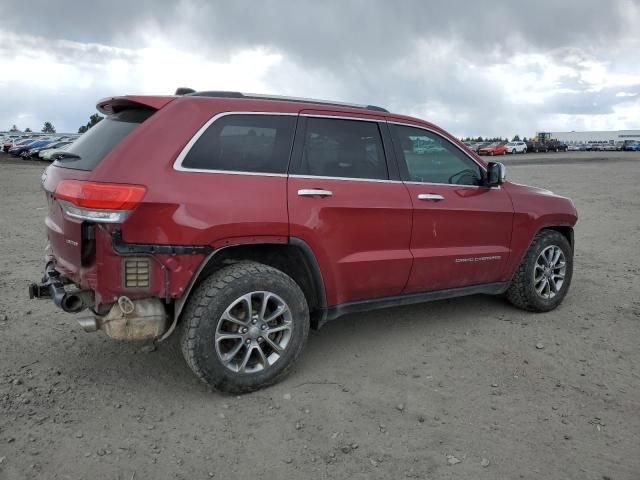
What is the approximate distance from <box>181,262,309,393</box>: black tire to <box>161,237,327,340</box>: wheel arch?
0.09 m

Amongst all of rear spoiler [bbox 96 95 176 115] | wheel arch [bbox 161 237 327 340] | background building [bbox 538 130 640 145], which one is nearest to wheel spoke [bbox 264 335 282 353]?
wheel arch [bbox 161 237 327 340]

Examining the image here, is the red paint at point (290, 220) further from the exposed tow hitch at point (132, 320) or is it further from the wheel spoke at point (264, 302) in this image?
the wheel spoke at point (264, 302)

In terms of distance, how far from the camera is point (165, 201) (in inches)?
127

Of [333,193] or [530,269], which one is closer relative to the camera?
[333,193]

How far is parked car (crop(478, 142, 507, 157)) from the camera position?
170ft

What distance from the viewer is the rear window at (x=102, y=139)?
3448mm

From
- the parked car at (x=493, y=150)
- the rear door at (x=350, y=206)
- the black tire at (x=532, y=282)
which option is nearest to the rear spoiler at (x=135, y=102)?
the rear door at (x=350, y=206)

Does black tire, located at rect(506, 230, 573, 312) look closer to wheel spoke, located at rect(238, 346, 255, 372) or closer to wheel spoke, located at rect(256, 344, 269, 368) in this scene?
wheel spoke, located at rect(256, 344, 269, 368)

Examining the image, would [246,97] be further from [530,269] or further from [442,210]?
[530,269]

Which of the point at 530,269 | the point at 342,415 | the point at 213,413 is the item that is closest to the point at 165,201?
the point at 213,413

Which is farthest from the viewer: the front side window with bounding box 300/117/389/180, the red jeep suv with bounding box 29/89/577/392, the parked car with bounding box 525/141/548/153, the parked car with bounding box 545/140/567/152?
the parked car with bounding box 545/140/567/152

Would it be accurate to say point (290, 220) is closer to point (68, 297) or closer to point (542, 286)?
point (68, 297)

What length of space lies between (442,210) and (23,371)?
10.7ft

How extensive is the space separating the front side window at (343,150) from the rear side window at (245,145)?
16cm
